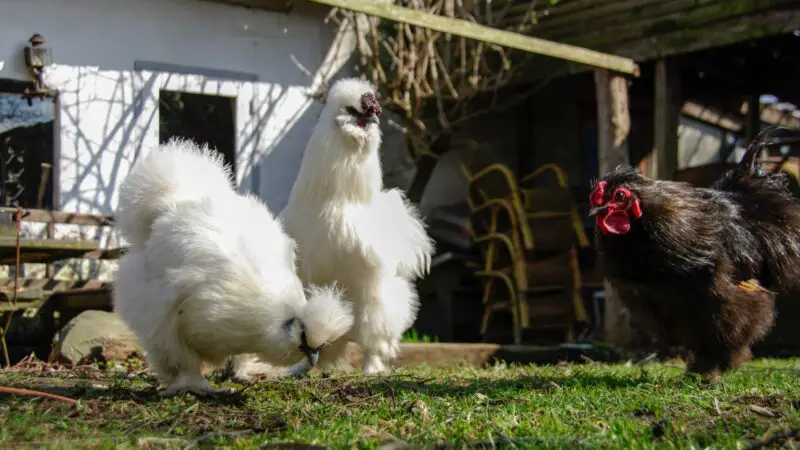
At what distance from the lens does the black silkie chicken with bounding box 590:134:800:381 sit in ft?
19.9

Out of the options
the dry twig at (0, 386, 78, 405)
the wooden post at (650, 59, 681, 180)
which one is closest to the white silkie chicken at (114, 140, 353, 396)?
the dry twig at (0, 386, 78, 405)

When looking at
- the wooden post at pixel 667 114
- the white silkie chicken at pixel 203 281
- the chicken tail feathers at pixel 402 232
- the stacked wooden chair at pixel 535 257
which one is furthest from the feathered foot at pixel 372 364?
the wooden post at pixel 667 114

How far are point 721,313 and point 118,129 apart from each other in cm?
842

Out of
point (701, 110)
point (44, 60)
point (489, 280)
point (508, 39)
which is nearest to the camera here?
point (508, 39)

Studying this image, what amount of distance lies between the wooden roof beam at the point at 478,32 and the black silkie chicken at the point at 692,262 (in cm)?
324

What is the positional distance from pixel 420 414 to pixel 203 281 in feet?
4.87

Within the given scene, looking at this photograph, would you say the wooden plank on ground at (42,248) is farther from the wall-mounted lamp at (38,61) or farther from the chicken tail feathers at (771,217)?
the chicken tail feathers at (771,217)

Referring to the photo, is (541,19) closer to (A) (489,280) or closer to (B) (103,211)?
(A) (489,280)

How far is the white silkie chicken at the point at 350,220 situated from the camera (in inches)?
284

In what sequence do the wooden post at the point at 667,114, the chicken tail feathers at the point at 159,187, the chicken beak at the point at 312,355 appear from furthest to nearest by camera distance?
the wooden post at the point at 667,114 < the chicken tail feathers at the point at 159,187 < the chicken beak at the point at 312,355

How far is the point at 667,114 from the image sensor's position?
12.0 metres

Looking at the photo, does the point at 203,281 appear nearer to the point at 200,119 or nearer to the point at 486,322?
the point at 486,322

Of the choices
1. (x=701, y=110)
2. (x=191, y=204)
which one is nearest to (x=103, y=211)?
(x=191, y=204)

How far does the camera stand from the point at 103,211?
1182 cm
